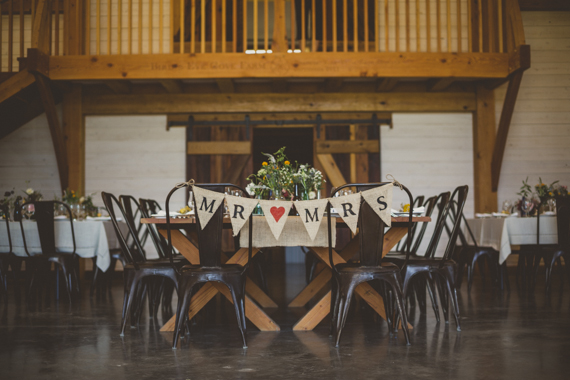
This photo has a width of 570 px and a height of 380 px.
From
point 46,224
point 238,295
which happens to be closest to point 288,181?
point 238,295

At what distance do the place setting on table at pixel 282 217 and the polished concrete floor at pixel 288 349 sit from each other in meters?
0.23

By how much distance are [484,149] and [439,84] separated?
3.47ft

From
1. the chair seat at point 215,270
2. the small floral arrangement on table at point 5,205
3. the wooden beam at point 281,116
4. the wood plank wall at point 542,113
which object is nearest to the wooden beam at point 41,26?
the small floral arrangement on table at point 5,205

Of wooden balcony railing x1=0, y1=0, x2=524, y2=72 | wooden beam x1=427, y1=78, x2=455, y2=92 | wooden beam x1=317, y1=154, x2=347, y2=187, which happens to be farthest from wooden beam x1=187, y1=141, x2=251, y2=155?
wooden beam x1=427, y1=78, x2=455, y2=92

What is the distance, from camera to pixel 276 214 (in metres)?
2.71

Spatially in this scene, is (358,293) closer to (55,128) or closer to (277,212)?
(277,212)

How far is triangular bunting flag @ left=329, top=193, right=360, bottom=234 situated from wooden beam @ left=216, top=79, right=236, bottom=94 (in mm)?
3825

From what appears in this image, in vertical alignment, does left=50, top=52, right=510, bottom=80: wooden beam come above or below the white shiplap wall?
above

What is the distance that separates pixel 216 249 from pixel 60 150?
4.46 m

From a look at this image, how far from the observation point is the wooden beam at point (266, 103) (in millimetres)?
6852

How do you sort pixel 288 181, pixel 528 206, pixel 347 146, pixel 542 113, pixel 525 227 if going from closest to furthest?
pixel 288 181, pixel 525 227, pixel 528 206, pixel 347 146, pixel 542 113

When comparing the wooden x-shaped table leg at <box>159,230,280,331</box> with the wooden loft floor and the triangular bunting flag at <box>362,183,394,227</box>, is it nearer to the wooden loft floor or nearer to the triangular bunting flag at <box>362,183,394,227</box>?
the triangular bunting flag at <box>362,183,394,227</box>

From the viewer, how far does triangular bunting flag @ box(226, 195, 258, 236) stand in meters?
2.66

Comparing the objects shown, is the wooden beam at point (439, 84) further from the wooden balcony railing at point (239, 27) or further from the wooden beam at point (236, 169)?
the wooden beam at point (236, 169)
